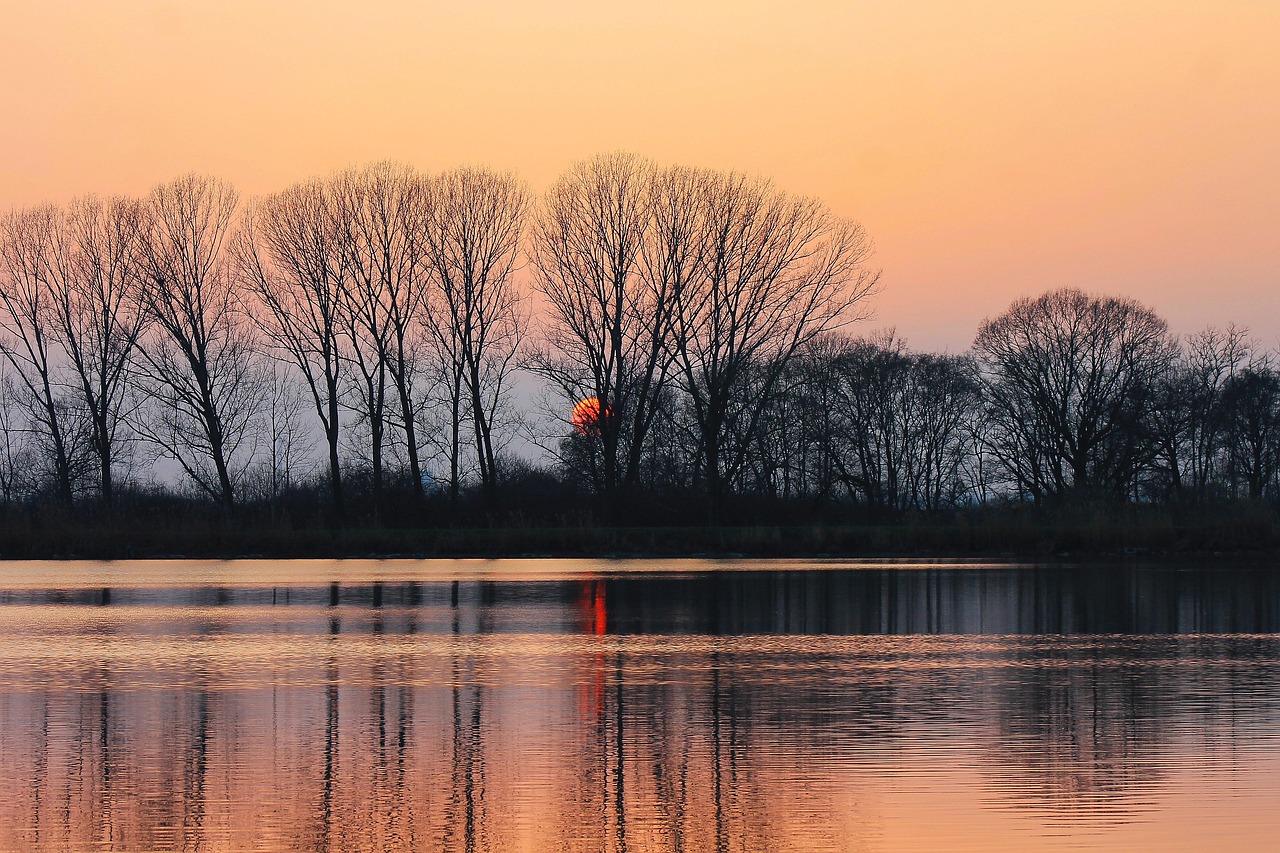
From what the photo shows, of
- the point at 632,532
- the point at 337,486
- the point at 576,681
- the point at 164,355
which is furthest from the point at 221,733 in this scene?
the point at 164,355

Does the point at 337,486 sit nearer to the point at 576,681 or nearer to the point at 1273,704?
the point at 576,681

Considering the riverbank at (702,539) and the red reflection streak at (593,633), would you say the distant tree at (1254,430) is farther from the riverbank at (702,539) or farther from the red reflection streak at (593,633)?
the red reflection streak at (593,633)

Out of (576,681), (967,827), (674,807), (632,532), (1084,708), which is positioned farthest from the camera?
(632,532)

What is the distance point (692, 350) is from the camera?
53438mm

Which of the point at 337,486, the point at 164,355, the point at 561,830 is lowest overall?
the point at 561,830

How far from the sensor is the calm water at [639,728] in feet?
26.2

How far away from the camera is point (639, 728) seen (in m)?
11.2

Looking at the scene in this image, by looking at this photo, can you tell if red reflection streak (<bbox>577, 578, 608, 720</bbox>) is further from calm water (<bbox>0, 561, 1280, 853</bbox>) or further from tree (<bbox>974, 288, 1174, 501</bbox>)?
tree (<bbox>974, 288, 1174, 501</bbox>)

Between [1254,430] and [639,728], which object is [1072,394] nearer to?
[1254,430]

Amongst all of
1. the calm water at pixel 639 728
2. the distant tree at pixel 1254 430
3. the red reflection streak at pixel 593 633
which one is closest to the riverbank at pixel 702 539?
the red reflection streak at pixel 593 633

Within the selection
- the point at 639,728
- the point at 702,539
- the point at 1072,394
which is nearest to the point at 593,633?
the point at 639,728

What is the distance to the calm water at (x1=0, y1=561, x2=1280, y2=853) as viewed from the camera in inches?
315

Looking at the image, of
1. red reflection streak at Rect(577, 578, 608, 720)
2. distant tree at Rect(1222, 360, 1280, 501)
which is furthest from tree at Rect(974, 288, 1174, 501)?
red reflection streak at Rect(577, 578, 608, 720)

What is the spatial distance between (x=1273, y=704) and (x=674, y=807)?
6.49 m
